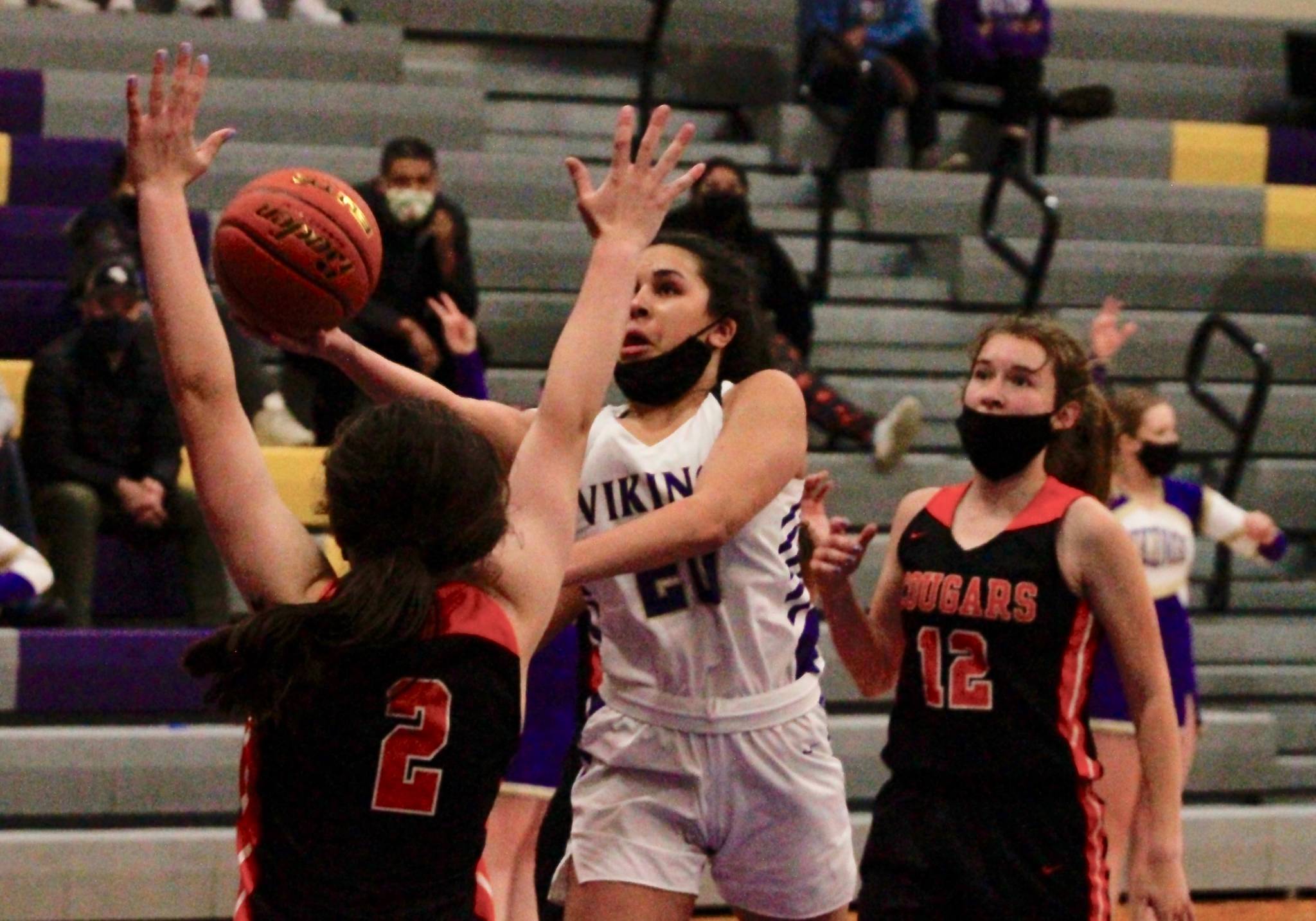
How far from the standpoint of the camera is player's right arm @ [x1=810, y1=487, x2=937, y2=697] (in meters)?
3.72

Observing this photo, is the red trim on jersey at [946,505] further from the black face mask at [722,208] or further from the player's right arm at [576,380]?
the black face mask at [722,208]

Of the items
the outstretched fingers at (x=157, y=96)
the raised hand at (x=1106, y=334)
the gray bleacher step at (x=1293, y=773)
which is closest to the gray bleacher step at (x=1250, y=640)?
the gray bleacher step at (x=1293, y=773)

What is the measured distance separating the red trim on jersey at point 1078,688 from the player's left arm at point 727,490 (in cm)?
54

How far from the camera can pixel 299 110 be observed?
27.2ft

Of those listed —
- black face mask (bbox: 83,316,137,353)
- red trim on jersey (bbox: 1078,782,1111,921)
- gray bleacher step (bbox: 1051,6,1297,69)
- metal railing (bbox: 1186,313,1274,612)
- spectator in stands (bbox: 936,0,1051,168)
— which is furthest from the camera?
gray bleacher step (bbox: 1051,6,1297,69)

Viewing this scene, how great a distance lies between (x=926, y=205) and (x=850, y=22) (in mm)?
861

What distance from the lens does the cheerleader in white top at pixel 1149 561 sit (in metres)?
5.62

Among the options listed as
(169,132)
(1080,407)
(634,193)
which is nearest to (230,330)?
(1080,407)

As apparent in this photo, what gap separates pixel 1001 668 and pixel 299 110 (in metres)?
5.43

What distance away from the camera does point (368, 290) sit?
2938mm

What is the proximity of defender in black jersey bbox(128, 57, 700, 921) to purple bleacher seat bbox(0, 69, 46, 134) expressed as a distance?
609cm

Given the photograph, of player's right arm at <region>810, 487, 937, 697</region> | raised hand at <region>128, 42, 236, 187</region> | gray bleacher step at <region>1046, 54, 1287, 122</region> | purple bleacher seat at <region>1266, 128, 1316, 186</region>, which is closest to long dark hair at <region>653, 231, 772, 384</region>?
player's right arm at <region>810, 487, 937, 697</region>

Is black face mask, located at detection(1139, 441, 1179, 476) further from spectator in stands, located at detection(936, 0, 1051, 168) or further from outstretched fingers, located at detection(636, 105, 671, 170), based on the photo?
outstretched fingers, located at detection(636, 105, 671, 170)

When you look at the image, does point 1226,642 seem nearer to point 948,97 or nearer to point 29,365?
point 948,97
